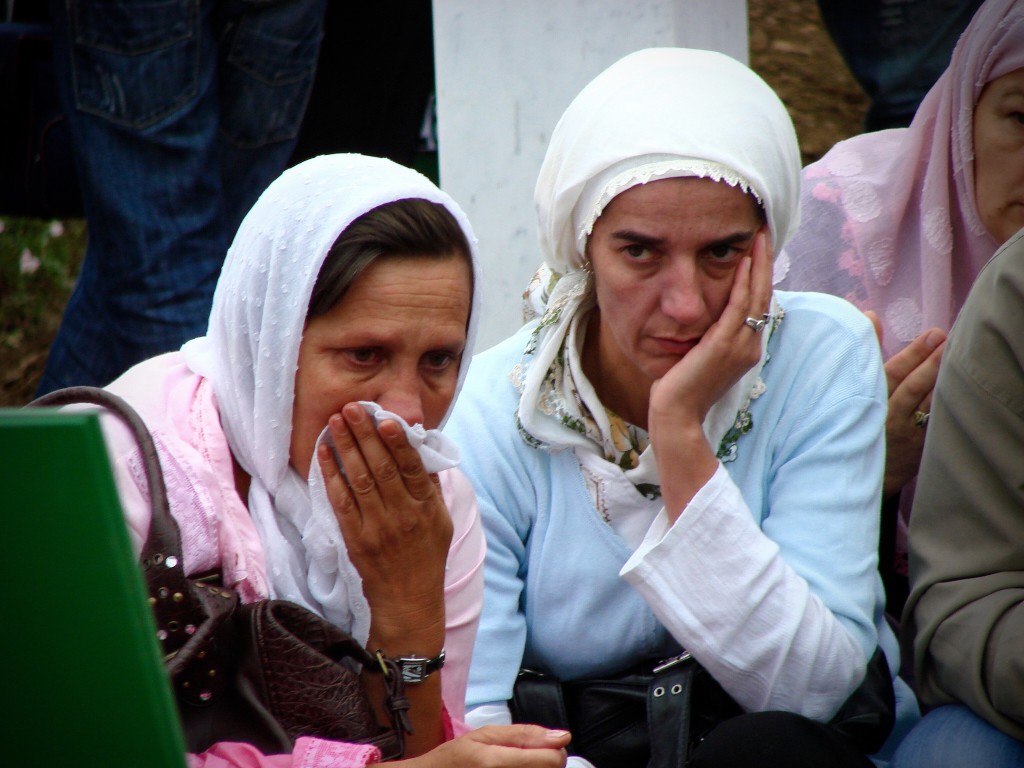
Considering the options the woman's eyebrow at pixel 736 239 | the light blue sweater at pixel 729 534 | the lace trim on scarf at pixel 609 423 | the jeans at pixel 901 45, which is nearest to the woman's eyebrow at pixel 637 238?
the woman's eyebrow at pixel 736 239

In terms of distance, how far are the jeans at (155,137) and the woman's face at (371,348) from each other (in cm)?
129

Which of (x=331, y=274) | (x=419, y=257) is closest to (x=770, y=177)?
(x=419, y=257)

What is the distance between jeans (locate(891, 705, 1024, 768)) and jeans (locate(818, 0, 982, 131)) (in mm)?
2198

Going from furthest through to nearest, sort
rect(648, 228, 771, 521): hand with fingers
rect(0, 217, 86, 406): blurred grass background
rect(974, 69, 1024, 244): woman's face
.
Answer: rect(0, 217, 86, 406): blurred grass background < rect(974, 69, 1024, 244): woman's face < rect(648, 228, 771, 521): hand with fingers

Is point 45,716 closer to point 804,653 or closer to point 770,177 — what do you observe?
point 804,653

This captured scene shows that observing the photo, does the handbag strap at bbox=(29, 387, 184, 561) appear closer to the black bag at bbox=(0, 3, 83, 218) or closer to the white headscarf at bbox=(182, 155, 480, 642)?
the white headscarf at bbox=(182, 155, 480, 642)

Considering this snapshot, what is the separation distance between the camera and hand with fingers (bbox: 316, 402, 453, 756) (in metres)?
1.95

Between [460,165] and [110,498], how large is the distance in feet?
9.58

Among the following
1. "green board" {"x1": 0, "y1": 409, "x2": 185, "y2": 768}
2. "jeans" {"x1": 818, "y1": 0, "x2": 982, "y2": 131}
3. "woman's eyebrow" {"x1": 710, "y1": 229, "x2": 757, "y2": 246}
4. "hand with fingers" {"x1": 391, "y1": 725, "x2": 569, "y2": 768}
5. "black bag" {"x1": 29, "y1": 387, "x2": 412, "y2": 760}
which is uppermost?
"jeans" {"x1": 818, "y1": 0, "x2": 982, "y2": 131}

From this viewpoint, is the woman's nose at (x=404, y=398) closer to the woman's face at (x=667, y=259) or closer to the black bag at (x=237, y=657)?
the black bag at (x=237, y=657)

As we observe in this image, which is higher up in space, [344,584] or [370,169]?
[370,169]

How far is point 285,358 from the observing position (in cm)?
198

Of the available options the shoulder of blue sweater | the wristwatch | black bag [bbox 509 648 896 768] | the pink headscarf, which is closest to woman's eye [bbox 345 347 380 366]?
the wristwatch

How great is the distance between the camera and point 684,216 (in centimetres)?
237
